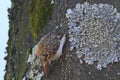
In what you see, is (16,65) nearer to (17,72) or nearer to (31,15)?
(17,72)

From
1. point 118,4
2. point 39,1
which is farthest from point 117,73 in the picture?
point 39,1

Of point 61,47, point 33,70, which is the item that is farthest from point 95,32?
point 33,70

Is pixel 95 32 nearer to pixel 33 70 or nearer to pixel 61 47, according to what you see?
pixel 61 47

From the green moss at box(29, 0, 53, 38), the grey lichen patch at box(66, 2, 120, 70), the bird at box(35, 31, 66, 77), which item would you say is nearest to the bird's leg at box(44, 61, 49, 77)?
the bird at box(35, 31, 66, 77)

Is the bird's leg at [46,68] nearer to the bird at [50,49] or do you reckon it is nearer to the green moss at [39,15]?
the bird at [50,49]

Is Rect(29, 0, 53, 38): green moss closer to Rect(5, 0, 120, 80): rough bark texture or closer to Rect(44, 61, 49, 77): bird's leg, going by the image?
Rect(5, 0, 120, 80): rough bark texture
